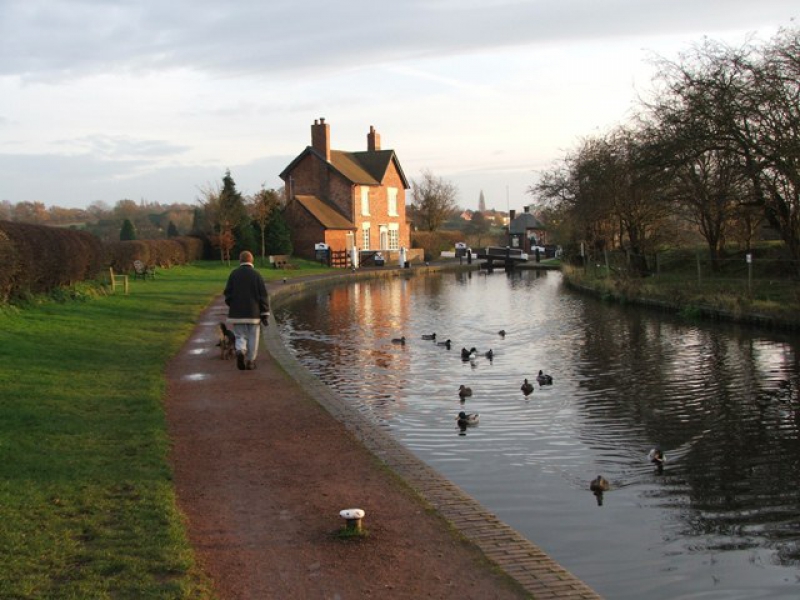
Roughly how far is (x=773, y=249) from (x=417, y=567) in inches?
1162

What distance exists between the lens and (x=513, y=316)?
2691 centimetres

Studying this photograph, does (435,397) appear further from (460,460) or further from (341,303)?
(341,303)

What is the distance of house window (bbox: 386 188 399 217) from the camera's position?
65.3m

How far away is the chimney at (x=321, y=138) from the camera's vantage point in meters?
59.4

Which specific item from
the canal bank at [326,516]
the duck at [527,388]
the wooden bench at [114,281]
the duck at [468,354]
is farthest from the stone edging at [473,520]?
the wooden bench at [114,281]

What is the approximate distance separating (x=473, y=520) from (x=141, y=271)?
31.3m

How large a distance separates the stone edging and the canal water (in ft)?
2.00

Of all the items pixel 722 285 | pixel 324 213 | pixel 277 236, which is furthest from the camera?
pixel 324 213

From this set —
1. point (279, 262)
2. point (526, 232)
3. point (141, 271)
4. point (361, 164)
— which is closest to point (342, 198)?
point (361, 164)

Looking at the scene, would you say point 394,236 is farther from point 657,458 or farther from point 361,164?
point 657,458

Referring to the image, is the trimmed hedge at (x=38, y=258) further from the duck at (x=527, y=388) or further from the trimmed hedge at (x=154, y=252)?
the duck at (x=527, y=388)

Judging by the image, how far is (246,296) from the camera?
41.2ft

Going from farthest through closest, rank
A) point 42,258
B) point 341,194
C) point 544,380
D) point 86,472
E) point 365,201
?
1. point 365,201
2. point 341,194
3. point 42,258
4. point 544,380
5. point 86,472

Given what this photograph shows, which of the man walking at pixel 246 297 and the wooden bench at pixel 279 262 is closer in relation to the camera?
the man walking at pixel 246 297
